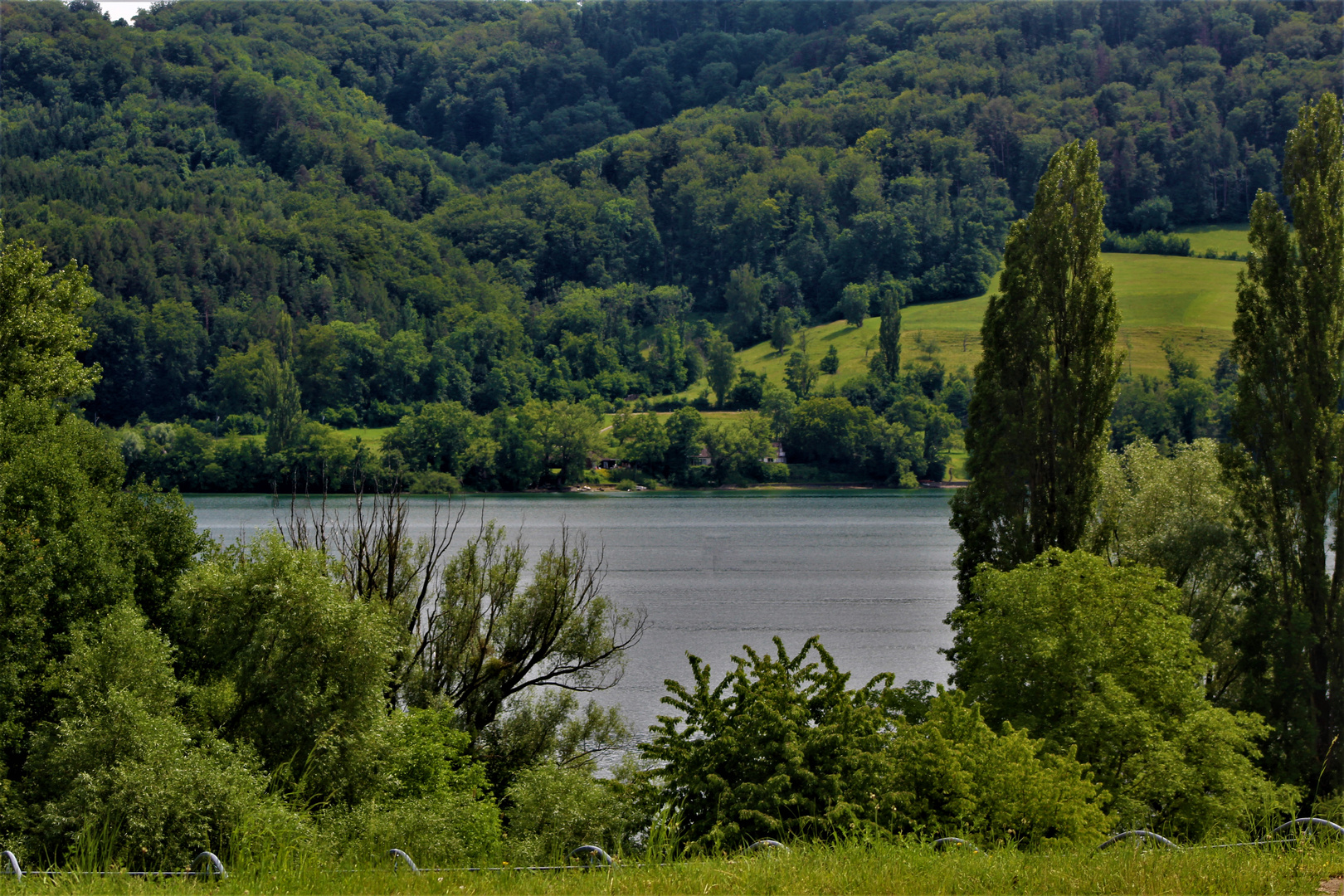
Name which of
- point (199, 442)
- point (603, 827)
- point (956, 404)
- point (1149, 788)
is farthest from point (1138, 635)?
point (956, 404)

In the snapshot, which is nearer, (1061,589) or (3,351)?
(1061,589)

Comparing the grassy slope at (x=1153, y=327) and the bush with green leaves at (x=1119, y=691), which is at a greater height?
the grassy slope at (x=1153, y=327)

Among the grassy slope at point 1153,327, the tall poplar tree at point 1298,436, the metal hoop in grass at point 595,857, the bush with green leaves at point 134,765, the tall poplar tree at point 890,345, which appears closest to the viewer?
the metal hoop in grass at point 595,857

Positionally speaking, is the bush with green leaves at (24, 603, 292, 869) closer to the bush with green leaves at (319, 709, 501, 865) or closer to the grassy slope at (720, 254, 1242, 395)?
the bush with green leaves at (319, 709, 501, 865)

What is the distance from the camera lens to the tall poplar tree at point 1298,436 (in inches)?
1119

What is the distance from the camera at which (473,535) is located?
87188mm

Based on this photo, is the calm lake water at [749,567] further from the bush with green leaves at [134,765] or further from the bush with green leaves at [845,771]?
the bush with green leaves at [845,771]

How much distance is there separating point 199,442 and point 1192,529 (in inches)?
5169

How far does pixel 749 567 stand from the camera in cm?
7850

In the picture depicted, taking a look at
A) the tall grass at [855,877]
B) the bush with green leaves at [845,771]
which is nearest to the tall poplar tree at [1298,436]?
the bush with green leaves at [845,771]

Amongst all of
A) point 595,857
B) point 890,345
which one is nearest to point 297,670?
point 595,857

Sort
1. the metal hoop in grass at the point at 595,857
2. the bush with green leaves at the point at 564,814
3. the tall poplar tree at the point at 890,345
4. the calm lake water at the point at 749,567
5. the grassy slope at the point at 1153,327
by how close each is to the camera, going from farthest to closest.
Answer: the tall poplar tree at the point at 890,345, the grassy slope at the point at 1153,327, the calm lake water at the point at 749,567, the bush with green leaves at the point at 564,814, the metal hoop in grass at the point at 595,857

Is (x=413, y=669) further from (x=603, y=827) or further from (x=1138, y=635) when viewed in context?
(x=1138, y=635)

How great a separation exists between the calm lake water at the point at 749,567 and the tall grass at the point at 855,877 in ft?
85.3
